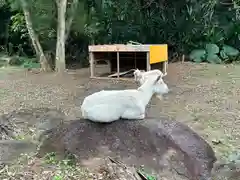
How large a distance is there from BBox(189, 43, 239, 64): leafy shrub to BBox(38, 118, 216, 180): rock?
698cm

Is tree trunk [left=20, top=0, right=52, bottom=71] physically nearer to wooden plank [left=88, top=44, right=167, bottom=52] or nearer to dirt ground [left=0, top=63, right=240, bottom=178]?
dirt ground [left=0, top=63, right=240, bottom=178]

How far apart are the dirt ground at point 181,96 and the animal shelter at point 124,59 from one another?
0.37 meters

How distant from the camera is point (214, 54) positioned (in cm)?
1070

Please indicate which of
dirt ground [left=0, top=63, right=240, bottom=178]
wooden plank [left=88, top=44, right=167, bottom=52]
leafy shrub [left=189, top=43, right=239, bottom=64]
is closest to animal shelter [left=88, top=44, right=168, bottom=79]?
wooden plank [left=88, top=44, right=167, bottom=52]

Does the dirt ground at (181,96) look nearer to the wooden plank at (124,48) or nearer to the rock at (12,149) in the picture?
the wooden plank at (124,48)

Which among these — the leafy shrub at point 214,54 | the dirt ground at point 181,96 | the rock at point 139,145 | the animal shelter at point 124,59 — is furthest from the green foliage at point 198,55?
the rock at point 139,145

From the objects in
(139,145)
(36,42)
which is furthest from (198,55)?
(139,145)

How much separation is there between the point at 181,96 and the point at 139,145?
285cm

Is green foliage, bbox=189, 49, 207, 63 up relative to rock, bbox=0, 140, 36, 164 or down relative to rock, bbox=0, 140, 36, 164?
down

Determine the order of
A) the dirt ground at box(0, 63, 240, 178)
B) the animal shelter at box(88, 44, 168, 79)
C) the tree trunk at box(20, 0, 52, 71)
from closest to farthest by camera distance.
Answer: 1. the dirt ground at box(0, 63, 240, 178)
2. the animal shelter at box(88, 44, 168, 79)
3. the tree trunk at box(20, 0, 52, 71)

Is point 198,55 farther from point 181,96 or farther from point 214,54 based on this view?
point 181,96

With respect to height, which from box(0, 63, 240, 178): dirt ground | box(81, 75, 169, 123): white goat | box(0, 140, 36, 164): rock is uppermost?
box(81, 75, 169, 123): white goat

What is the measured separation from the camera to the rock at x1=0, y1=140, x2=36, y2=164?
3.23 m

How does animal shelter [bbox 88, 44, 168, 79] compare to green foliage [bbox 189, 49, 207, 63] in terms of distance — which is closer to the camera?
animal shelter [bbox 88, 44, 168, 79]
